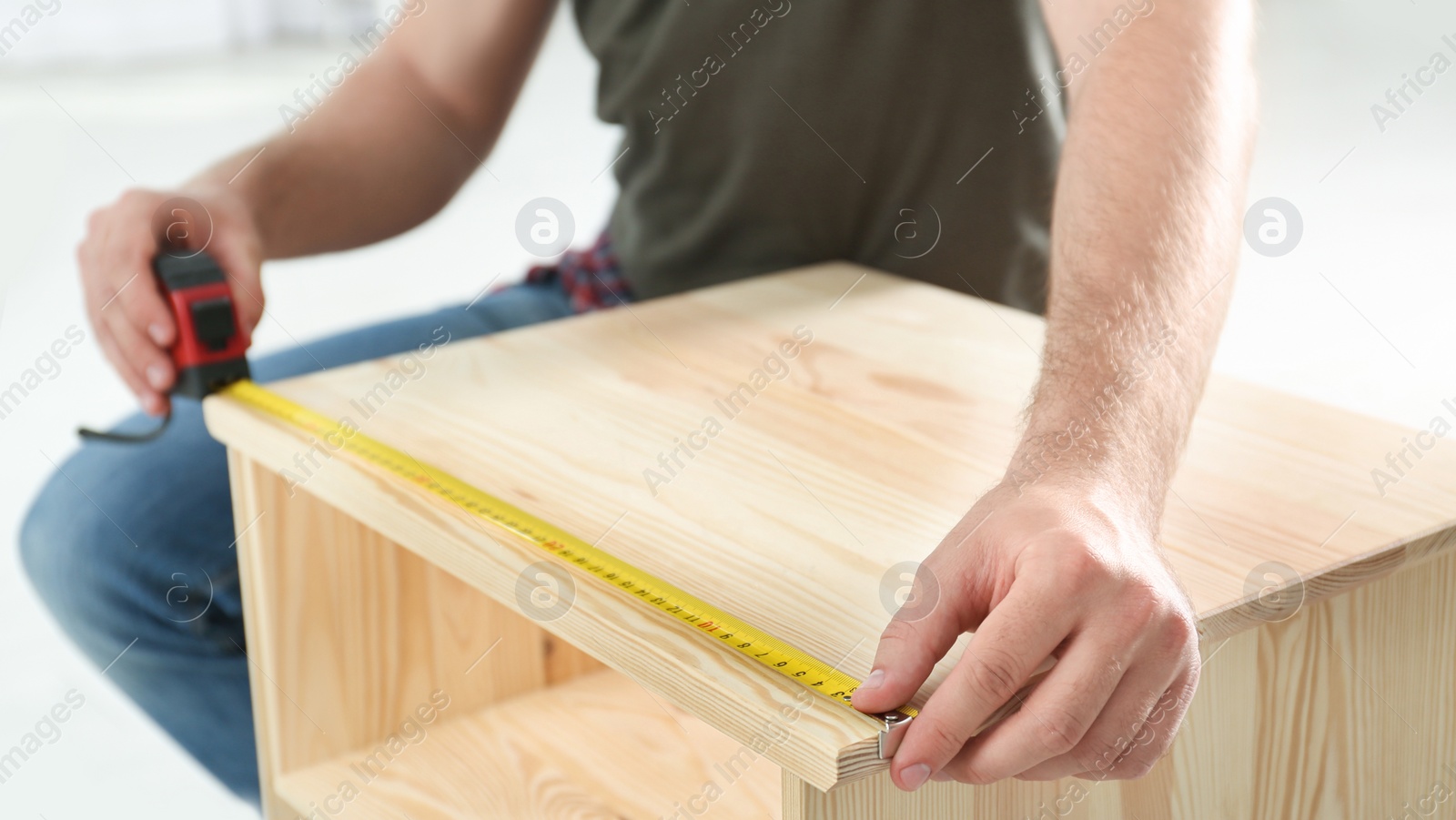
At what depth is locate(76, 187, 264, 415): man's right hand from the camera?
0.96 meters

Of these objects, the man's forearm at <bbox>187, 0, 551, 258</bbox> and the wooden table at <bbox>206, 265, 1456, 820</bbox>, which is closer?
the wooden table at <bbox>206, 265, 1456, 820</bbox>

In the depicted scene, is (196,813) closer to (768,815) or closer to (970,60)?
(768,815)

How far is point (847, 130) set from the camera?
1.31m

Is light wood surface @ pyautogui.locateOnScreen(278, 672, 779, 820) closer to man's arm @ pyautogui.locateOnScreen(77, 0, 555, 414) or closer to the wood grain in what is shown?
the wood grain

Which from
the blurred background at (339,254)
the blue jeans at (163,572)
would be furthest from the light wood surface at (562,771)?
the blurred background at (339,254)

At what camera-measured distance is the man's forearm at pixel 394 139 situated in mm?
1169

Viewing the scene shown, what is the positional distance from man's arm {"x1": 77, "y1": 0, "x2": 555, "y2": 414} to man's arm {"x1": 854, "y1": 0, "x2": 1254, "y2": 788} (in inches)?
25.5

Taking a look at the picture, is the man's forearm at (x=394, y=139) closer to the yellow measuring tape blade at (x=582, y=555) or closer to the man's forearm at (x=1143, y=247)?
the yellow measuring tape blade at (x=582, y=555)

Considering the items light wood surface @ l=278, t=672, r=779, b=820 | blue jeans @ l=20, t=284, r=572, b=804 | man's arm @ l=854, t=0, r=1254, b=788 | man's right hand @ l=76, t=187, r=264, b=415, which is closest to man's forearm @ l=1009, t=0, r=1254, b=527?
man's arm @ l=854, t=0, r=1254, b=788

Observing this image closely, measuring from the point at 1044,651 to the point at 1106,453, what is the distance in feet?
0.46

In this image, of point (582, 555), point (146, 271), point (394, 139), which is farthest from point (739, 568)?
point (394, 139)

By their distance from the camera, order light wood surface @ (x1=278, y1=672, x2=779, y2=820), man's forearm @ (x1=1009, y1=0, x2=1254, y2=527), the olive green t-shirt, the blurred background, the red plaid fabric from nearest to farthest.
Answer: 1. man's forearm @ (x1=1009, y1=0, x2=1254, y2=527)
2. light wood surface @ (x1=278, y1=672, x2=779, y2=820)
3. the olive green t-shirt
4. the red plaid fabric
5. the blurred background

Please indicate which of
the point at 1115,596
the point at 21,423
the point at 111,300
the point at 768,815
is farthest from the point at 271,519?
the point at 21,423

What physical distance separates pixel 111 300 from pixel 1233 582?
0.82 metres
